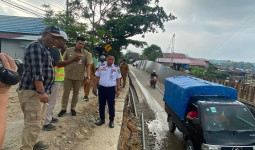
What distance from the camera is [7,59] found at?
1673 millimetres

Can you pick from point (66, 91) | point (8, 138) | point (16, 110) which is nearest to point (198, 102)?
point (66, 91)

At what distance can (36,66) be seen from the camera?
2.81m

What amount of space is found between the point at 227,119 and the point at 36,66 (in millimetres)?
4260

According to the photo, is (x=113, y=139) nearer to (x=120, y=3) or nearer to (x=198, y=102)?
(x=198, y=102)

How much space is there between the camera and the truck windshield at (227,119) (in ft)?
14.9

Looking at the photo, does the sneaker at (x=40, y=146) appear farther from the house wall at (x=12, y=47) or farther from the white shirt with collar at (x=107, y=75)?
the house wall at (x=12, y=47)

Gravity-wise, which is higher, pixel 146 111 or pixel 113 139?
pixel 113 139

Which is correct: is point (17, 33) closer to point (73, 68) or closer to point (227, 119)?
point (73, 68)

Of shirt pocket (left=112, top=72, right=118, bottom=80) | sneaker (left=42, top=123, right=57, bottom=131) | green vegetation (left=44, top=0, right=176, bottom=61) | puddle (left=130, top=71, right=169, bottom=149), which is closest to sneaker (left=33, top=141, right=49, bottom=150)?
sneaker (left=42, top=123, right=57, bottom=131)

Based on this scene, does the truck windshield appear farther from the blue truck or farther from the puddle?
the puddle

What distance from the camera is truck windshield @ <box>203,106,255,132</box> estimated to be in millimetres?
4543

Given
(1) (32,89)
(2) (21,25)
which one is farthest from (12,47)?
(1) (32,89)

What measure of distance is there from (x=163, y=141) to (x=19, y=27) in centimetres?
1915

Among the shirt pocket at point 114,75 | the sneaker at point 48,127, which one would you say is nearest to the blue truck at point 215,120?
the shirt pocket at point 114,75
